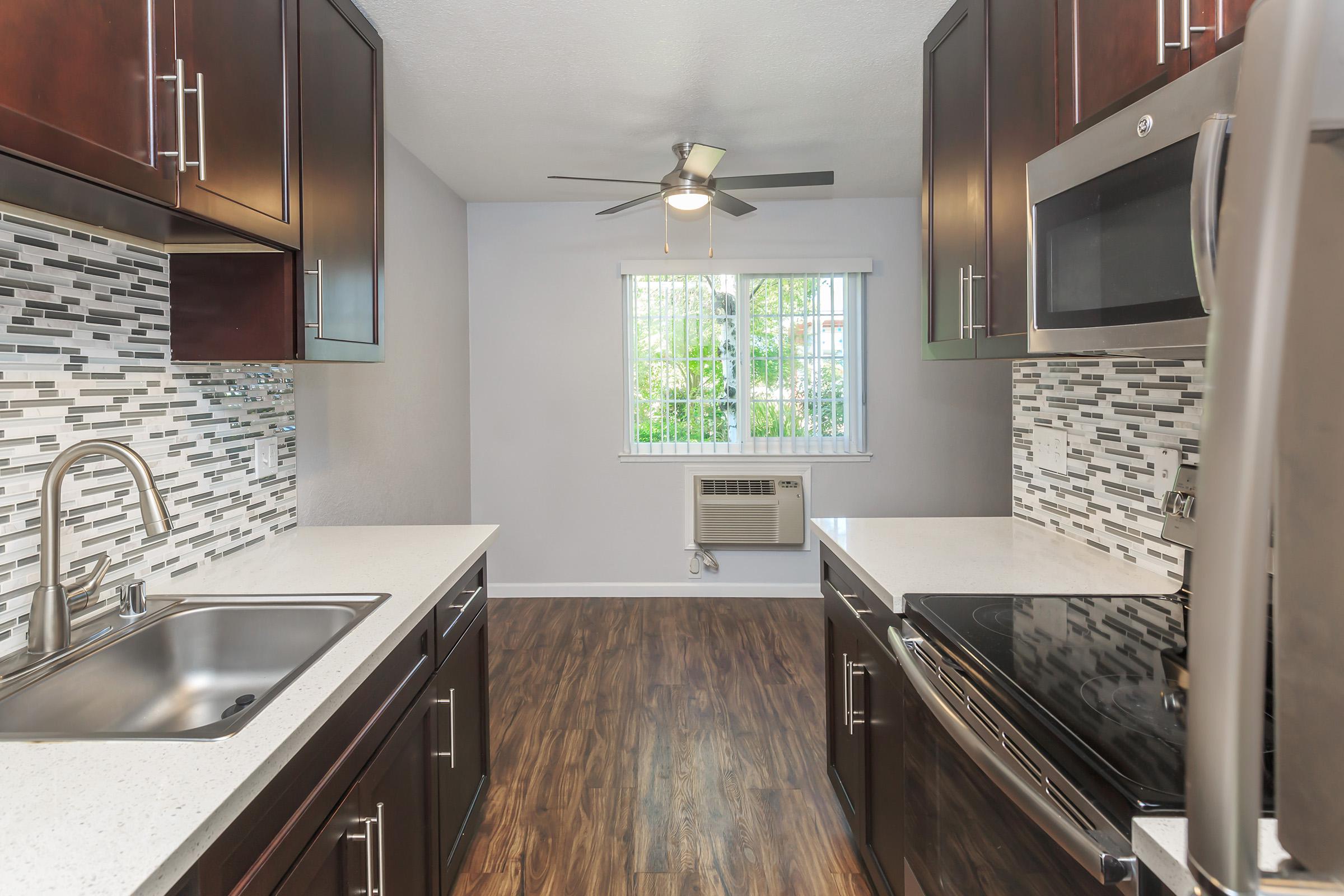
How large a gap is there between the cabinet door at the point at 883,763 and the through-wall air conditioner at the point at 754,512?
8.67 feet

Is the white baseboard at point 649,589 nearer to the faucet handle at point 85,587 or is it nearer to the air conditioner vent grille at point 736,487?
the air conditioner vent grille at point 736,487

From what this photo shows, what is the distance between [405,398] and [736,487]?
2.03 m

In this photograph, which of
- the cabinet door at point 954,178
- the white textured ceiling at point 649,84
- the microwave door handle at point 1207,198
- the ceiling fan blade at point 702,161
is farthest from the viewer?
the ceiling fan blade at point 702,161

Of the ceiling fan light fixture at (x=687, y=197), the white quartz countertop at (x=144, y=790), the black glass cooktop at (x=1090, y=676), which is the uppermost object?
the ceiling fan light fixture at (x=687, y=197)

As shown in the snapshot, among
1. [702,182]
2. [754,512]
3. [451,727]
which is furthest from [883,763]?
[754,512]

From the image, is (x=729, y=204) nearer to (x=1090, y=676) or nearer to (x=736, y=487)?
(x=736, y=487)

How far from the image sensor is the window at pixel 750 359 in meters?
4.62

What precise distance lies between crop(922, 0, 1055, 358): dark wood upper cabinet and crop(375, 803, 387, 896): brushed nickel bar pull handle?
1.57 meters

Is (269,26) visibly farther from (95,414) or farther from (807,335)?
(807,335)

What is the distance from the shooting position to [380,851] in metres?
1.30

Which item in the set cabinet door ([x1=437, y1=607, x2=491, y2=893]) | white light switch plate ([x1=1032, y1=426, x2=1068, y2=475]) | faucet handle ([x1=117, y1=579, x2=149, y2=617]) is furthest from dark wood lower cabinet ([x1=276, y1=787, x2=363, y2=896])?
white light switch plate ([x1=1032, y1=426, x2=1068, y2=475])

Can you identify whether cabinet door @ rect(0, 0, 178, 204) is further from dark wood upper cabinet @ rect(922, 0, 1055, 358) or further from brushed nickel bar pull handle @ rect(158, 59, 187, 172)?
dark wood upper cabinet @ rect(922, 0, 1055, 358)

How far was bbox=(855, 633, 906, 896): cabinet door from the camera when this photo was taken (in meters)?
1.60

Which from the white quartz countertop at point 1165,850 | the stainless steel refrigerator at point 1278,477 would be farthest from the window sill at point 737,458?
the stainless steel refrigerator at point 1278,477
